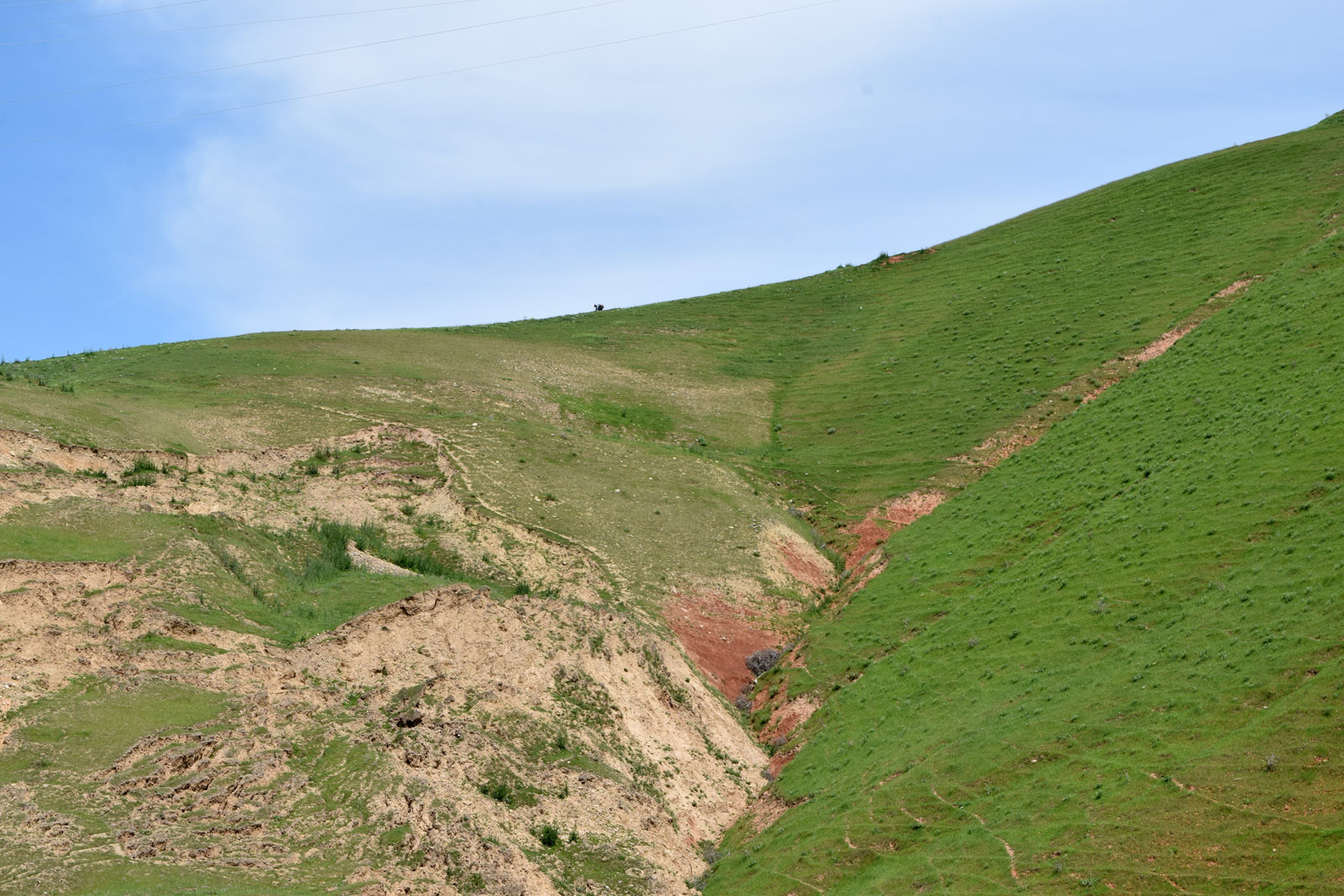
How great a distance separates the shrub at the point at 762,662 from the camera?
137ft

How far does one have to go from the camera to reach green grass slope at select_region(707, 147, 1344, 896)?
952 inches

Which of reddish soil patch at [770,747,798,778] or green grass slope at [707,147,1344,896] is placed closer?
green grass slope at [707,147,1344,896]

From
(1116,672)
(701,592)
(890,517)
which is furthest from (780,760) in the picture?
(890,517)

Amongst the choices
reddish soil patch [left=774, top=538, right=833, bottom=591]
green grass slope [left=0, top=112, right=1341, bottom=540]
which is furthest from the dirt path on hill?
reddish soil patch [left=774, top=538, right=833, bottom=591]

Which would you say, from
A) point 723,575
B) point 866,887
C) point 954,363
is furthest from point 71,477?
point 954,363

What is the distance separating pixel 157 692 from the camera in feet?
88.9

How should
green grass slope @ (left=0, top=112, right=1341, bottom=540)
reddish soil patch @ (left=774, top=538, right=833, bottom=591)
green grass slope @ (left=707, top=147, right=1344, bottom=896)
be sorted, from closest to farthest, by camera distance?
green grass slope @ (left=707, top=147, right=1344, bottom=896) < reddish soil patch @ (left=774, top=538, right=833, bottom=591) < green grass slope @ (left=0, top=112, right=1341, bottom=540)

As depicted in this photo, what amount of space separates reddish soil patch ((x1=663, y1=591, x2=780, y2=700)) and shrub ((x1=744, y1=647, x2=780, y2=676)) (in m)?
0.18

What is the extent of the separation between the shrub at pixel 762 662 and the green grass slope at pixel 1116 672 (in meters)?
1.23

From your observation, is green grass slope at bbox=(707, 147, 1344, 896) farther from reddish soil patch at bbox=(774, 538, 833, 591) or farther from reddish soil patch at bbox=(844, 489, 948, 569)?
reddish soil patch at bbox=(774, 538, 833, 591)

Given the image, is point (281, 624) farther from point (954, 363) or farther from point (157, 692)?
point (954, 363)

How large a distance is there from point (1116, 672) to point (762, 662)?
13934 millimetres

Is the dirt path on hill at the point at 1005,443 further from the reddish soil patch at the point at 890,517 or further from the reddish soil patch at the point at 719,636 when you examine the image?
the reddish soil patch at the point at 719,636

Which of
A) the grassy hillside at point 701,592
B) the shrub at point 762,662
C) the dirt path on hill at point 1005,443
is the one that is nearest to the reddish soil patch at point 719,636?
the shrub at point 762,662
